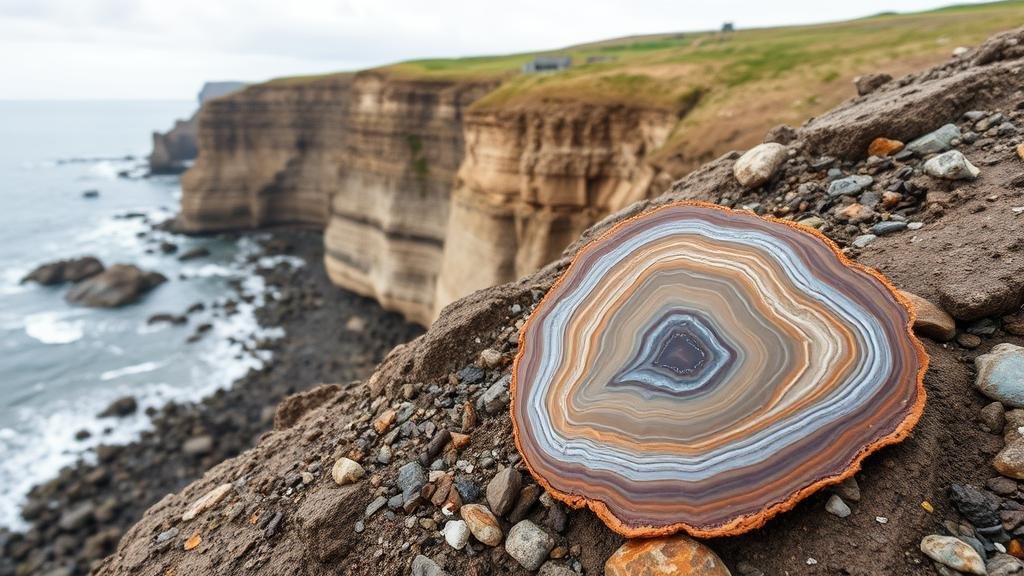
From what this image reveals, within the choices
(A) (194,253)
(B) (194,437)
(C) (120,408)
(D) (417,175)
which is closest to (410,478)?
(B) (194,437)

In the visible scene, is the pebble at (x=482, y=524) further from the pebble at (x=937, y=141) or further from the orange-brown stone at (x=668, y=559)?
the pebble at (x=937, y=141)

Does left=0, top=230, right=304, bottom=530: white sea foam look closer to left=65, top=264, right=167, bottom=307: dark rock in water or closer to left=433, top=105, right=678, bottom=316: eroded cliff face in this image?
left=65, top=264, right=167, bottom=307: dark rock in water

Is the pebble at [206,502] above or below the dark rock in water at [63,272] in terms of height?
above

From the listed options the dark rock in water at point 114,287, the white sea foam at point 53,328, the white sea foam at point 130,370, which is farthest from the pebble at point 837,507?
the dark rock in water at point 114,287

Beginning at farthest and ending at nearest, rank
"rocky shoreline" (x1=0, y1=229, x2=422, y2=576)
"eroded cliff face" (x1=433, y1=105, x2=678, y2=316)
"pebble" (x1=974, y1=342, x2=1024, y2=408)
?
1. "eroded cliff face" (x1=433, y1=105, x2=678, y2=316)
2. "rocky shoreline" (x1=0, y1=229, x2=422, y2=576)
3. "pebble" (x1=974, y1=342, x2=1024, y2=408)

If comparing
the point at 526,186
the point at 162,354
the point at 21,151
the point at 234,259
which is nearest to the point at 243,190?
the point at 234,259

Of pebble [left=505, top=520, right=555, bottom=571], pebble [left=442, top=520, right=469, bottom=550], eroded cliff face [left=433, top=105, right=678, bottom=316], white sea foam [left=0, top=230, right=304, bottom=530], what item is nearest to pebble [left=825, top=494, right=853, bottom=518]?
pebble [left=505, top=520, right=555, bottom=571]

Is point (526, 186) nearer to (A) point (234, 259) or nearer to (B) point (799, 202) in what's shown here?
(B) point (799, 202)
